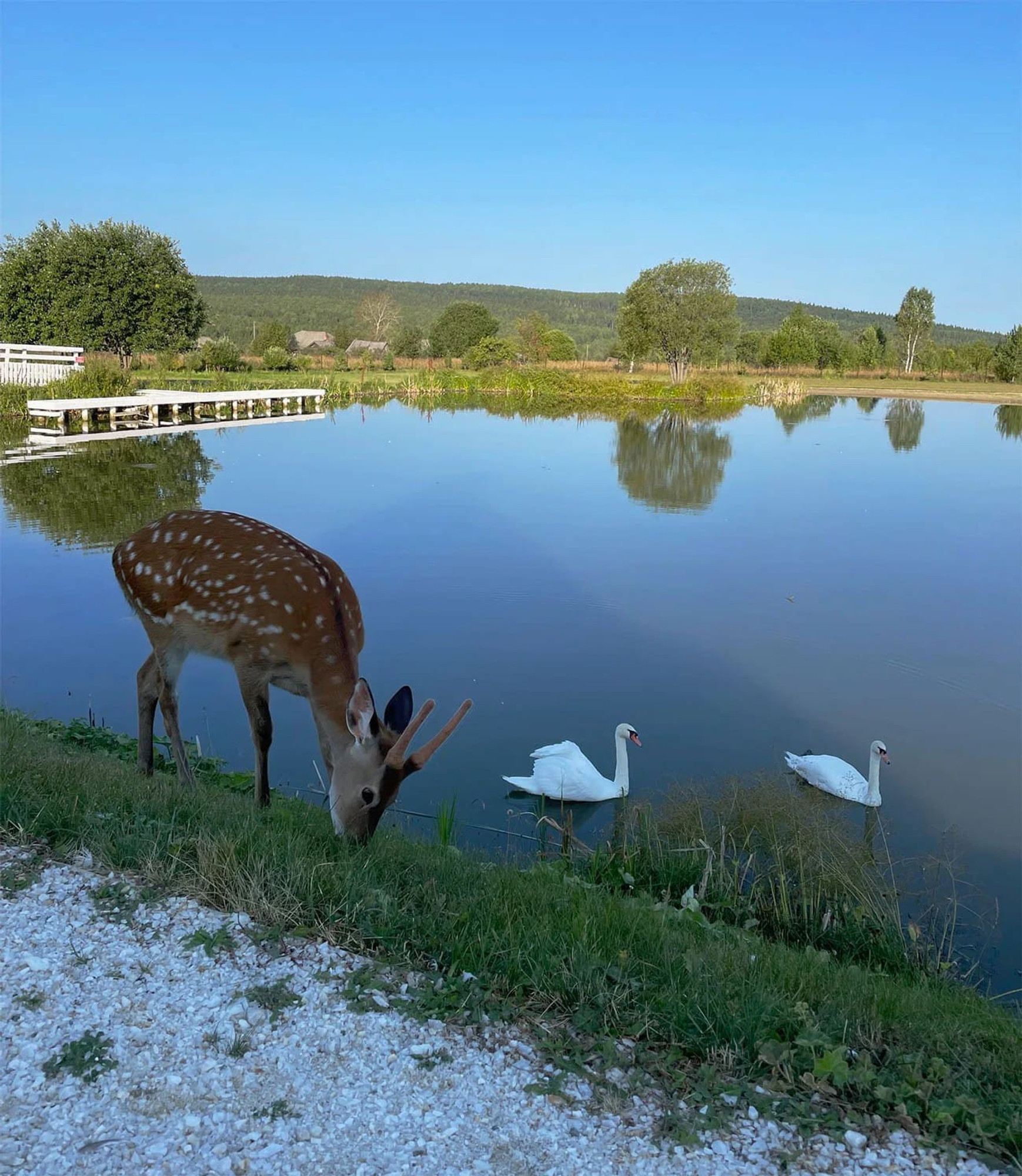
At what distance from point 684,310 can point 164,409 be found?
34.3 m

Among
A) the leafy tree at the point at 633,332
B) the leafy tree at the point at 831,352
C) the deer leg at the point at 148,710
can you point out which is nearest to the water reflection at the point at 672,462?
the deer leg at the point at 148,710

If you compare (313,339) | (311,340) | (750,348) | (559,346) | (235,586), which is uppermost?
(750,348)

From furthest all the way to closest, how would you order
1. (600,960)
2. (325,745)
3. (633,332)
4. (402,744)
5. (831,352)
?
1. (831,352)
2. (633,332)
3. (325,745)
4. (402,744)
5. (600,960)

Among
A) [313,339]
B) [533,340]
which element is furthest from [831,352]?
[313,339]

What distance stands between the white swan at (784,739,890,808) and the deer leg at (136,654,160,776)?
4769 mm

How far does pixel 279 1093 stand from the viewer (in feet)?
10.5

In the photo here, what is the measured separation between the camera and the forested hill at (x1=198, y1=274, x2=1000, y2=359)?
11725 centimetres

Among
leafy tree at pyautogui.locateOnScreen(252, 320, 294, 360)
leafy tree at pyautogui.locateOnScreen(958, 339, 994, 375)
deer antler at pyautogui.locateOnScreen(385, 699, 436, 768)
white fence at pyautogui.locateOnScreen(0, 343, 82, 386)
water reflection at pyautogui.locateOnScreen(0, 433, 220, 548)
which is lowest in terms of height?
water reflection at pyautogui.locateOnScreen(0, 433, 220, 548)

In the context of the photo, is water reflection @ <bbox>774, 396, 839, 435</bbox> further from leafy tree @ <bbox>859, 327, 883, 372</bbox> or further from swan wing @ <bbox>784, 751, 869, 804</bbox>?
leafy tree @ <bbox>859, 327, 883, 372</bbox>

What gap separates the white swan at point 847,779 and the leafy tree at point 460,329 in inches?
3116

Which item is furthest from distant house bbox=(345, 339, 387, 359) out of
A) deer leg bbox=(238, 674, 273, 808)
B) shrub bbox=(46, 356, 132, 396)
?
deer leg bbox=(238, 674, 273, 808)

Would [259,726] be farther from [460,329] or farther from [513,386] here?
[460,329]

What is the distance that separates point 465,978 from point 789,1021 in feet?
3.87

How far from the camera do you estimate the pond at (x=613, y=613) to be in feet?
26.2
